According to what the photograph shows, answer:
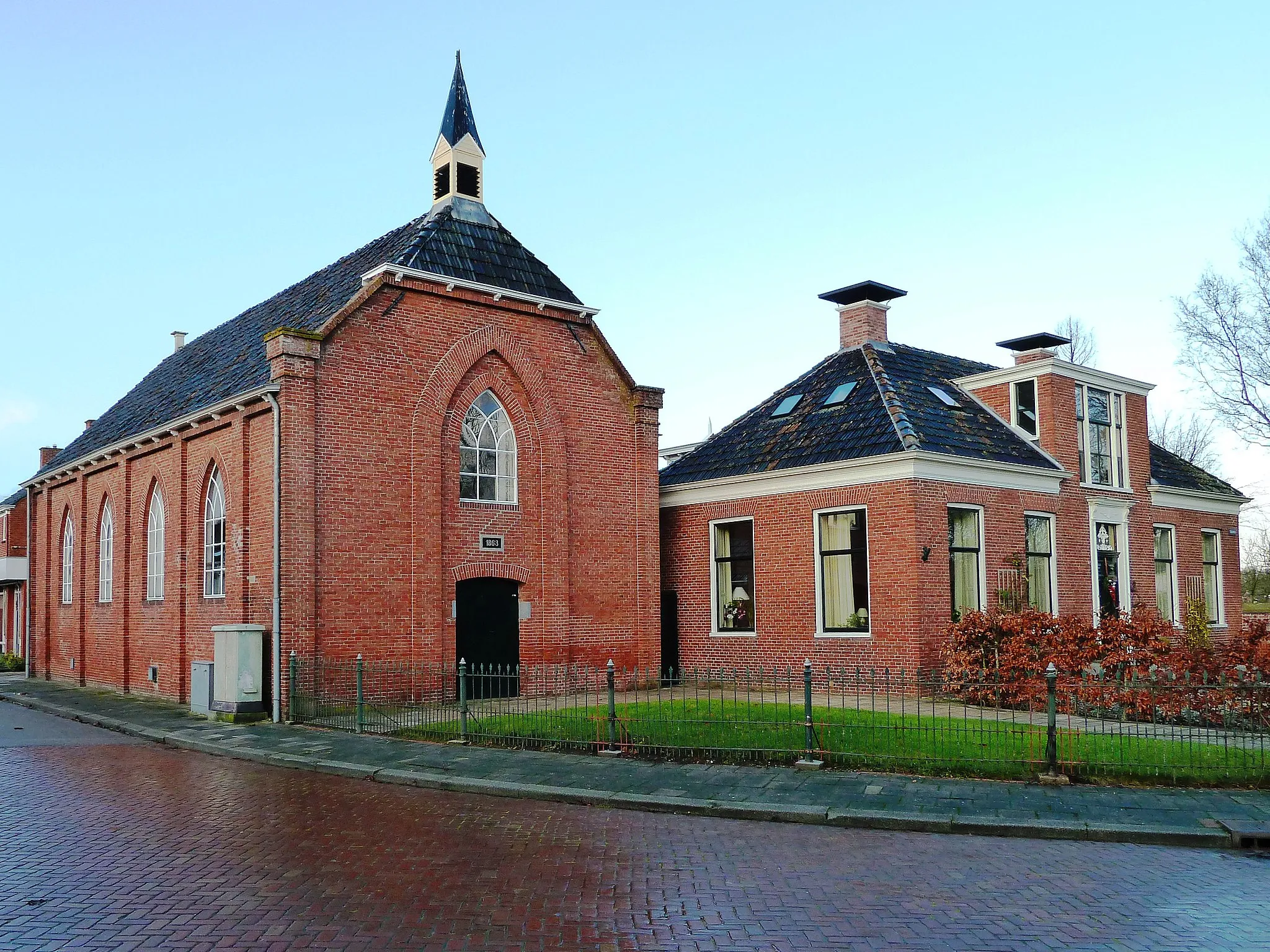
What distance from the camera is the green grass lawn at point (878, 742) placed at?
437 inches

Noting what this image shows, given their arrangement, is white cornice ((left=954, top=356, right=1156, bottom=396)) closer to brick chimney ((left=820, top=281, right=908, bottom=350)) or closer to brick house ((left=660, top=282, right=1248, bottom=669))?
brick house ((left=660, top=282, right=1248, bottom=669))

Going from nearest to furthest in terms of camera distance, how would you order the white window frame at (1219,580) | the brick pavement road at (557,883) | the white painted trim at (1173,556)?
the brick pavement road at (557,883), the white painted trim at (1173,556), the white window frame at (1219,580)

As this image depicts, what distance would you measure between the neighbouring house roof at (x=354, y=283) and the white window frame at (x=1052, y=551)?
1020 cm

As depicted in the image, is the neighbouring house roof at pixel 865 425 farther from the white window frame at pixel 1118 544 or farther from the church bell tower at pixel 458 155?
the church bell tower at pixel 458 155

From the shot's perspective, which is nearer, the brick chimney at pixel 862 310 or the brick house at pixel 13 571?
the brick chimney at pixel 862 310

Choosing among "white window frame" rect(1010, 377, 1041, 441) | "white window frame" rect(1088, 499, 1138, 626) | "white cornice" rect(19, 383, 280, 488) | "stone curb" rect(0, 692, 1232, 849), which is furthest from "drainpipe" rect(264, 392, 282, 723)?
"white window frame" rect(1088, 499, 1138, 626)

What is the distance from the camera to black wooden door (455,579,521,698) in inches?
765

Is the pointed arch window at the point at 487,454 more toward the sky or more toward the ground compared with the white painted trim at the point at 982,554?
more toward the sky

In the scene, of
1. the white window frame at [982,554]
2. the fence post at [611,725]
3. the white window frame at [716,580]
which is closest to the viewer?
the fence post at [611,725]

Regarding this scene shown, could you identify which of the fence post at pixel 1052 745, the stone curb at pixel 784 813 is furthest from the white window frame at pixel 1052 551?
the stone curb at pixel 784 813

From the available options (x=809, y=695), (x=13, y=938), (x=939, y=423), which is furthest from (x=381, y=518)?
(x=13, y=938)

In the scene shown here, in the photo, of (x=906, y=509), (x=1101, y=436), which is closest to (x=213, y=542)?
(x=906, y=509)

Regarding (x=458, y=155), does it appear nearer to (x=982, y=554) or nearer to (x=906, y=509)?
(x=906, y=509)

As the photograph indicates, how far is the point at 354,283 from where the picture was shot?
2056 centimetres
